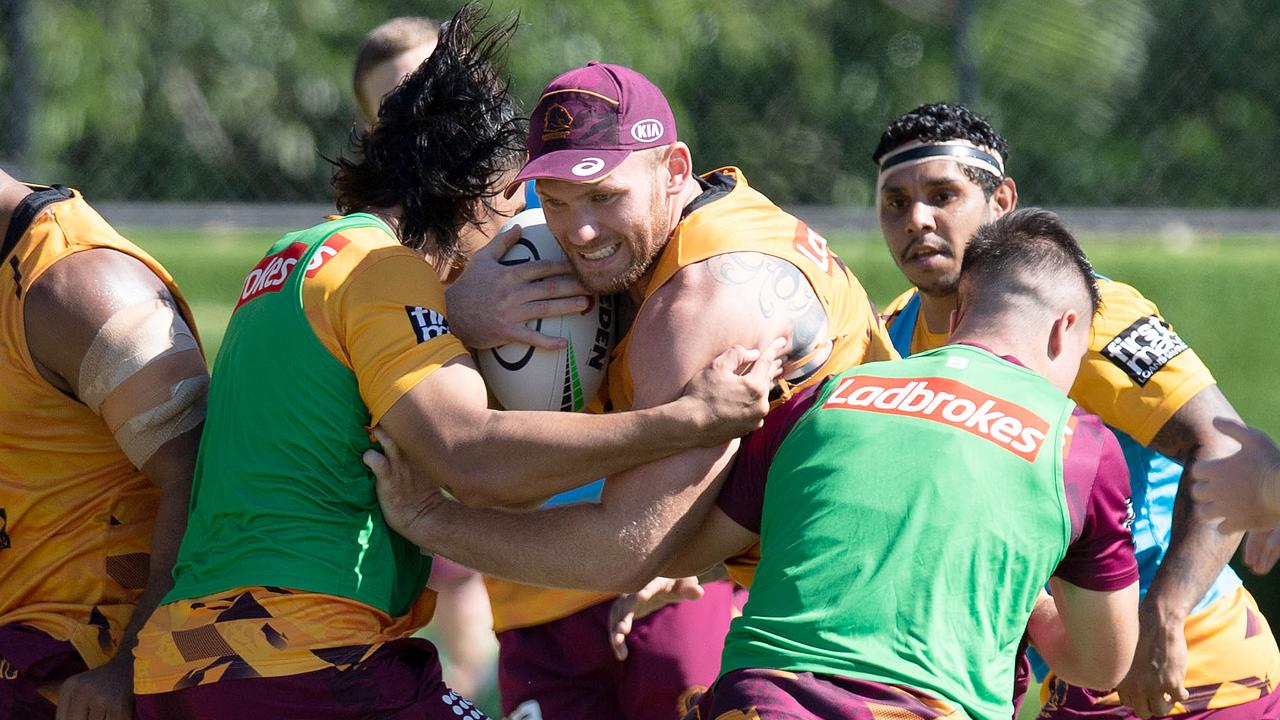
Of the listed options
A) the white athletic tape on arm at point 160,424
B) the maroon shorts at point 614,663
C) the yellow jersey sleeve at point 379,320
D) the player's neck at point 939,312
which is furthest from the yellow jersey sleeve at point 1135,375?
the white athletic tape on arm at point 160,424

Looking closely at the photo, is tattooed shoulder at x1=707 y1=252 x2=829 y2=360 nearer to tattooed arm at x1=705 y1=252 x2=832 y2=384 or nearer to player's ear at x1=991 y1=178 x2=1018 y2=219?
tattooed arm at x1=705 y1=252 x2=832 y2=384

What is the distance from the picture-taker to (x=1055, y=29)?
930 cm

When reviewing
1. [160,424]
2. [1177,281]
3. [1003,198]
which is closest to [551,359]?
[160,424]

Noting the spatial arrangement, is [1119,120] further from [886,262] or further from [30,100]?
[30,100]

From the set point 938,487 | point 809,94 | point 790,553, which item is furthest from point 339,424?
point 809,94

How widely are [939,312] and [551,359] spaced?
1.78m

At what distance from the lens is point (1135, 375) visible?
13.0 ft

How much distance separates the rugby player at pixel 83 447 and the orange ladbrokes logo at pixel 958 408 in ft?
5.06

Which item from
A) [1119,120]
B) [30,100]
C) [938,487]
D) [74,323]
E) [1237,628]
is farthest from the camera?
[1119,120]

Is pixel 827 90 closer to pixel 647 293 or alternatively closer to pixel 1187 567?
pixel 1187 567

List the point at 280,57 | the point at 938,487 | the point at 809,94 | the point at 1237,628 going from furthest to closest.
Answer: the point at 280,57 < the point at 809,94 < the point at 1237,628 < the point at 938,487

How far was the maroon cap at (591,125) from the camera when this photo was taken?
3.31m

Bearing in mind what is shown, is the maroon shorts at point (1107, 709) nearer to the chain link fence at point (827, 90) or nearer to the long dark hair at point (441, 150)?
the long dark hair at point (441, 150)

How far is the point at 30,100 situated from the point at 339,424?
663 cm
